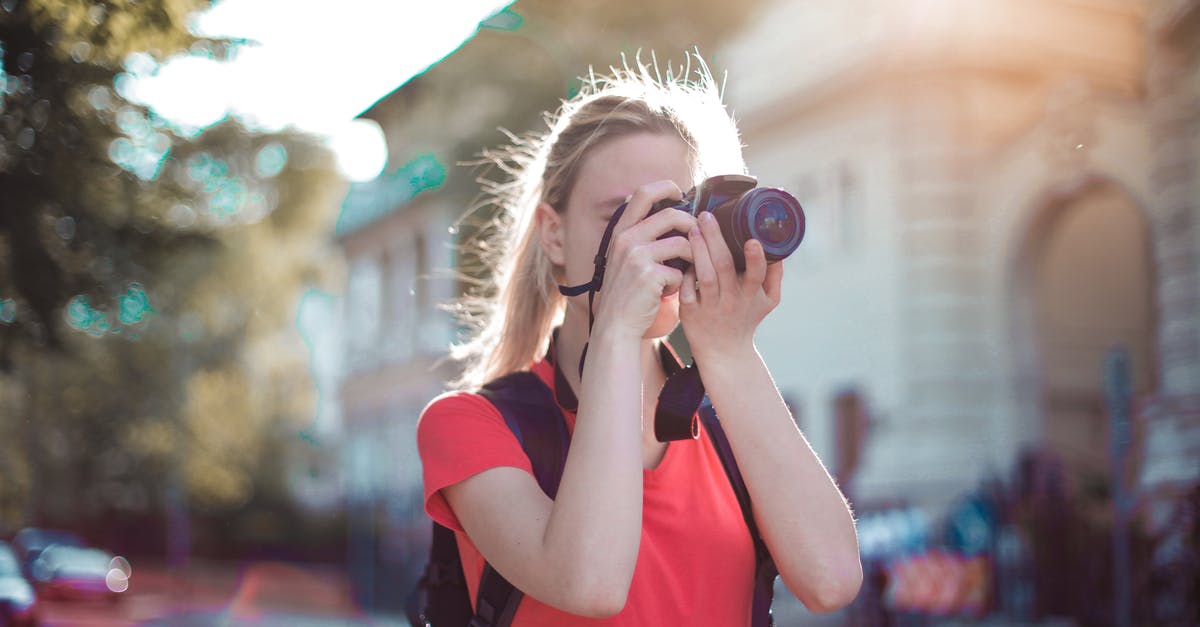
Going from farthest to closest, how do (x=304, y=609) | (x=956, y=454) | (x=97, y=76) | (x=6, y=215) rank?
1. (x=304, y=609)
2. (x=956, y=454)
3. (x=6, y=215)
4. (x=97, y=76)

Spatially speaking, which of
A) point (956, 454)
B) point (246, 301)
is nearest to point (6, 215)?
point (956, 454)

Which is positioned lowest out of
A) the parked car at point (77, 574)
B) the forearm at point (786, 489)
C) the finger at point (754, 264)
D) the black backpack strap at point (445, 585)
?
the parked car at point (77, 574)

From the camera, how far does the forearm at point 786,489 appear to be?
6.73ft

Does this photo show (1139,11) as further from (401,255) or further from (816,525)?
(401,255)

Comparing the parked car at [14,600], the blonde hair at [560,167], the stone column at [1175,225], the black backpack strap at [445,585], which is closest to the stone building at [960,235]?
the stone column at [1175,225]

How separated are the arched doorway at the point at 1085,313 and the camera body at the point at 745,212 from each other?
14872 mm

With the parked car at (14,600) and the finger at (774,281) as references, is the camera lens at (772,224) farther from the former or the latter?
the parked car at (14,600)

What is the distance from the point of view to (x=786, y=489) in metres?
2.07

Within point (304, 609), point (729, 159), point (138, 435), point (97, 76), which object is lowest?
point (304, 609)

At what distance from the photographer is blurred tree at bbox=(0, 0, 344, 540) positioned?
3344 millimetres

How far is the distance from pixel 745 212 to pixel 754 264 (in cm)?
9

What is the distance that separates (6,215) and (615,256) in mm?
2498

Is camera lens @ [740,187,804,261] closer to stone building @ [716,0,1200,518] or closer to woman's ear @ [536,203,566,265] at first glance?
Answer: woman's ear @ [536,203,566,265]

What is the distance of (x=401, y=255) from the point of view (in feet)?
110
